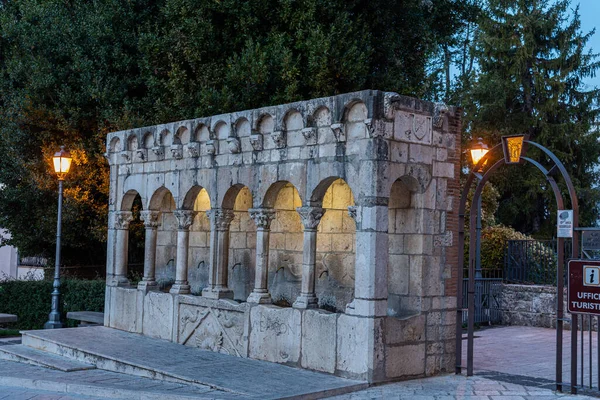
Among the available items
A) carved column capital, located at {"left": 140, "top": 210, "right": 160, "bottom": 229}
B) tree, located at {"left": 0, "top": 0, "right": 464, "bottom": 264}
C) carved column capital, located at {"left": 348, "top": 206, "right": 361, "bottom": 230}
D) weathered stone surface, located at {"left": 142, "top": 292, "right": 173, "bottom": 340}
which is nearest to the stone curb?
carved column capital, located at {"left": 348, "top": 206, "right": 361, "bottom": 230}

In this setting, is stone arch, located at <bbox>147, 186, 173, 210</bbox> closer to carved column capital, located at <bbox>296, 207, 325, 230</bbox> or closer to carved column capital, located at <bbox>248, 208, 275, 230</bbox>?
carved column capital, located at <bbox>248, 208, 275, 230</bbox>

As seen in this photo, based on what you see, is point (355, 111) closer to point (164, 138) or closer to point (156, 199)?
point (164, 138)

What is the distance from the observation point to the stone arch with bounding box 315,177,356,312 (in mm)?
11637

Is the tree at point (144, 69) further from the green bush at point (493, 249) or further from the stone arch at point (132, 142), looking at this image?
the green bush at point (493, 249)

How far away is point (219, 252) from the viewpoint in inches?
476

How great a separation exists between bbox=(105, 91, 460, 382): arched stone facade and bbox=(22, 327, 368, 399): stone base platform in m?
0.32

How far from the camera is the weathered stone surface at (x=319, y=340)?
32.3 feet

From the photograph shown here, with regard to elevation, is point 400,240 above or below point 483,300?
above

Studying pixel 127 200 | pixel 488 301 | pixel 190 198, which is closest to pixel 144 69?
pixel 127 200

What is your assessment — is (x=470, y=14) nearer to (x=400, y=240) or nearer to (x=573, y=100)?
(x=573, y=100)

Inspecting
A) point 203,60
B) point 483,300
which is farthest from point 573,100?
point 203,60

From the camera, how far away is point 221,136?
474 inches

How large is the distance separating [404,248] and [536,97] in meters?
19.8

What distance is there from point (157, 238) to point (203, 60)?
16.2 ft
